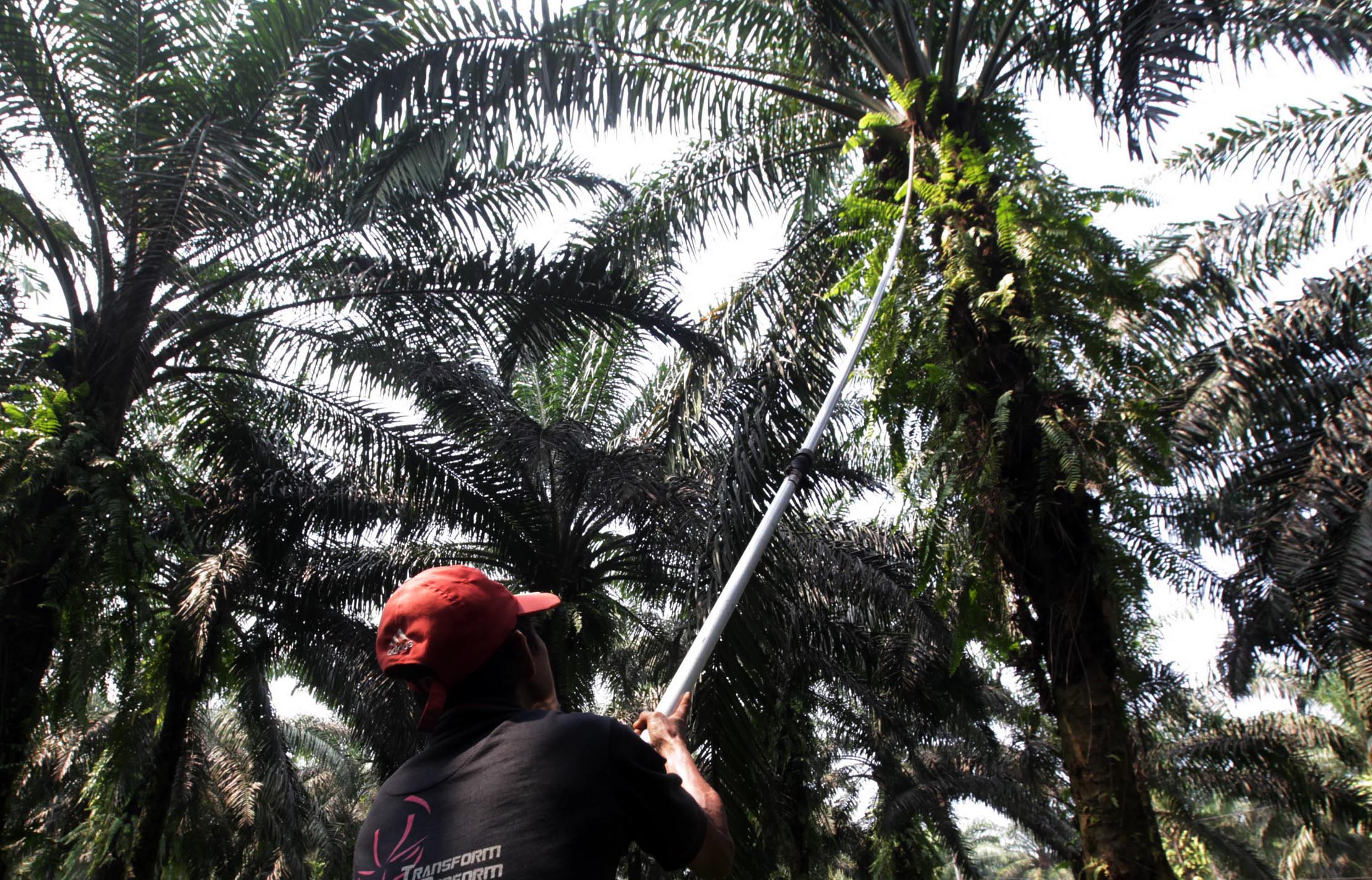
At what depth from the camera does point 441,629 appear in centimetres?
198

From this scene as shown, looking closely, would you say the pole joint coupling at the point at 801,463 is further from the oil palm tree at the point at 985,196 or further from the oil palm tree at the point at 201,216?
the oil palm tree at the point at 201,216

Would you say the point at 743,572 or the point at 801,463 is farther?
the point at 801,463

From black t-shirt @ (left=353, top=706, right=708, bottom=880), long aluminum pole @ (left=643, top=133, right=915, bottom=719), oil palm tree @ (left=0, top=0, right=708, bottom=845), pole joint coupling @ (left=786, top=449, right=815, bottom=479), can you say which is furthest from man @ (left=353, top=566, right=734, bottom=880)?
oil palm tree @ (left=0, top=0, right=708, bottom=845)

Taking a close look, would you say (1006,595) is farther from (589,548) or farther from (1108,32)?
(589,548)

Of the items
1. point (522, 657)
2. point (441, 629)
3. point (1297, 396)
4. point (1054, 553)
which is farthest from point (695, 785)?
point (1297, 396)

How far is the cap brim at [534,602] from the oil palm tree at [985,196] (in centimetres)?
257

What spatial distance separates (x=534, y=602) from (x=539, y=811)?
59cm

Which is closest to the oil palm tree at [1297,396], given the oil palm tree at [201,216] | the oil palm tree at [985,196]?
the oil palm tree at [985,196]

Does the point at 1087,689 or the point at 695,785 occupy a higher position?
the point at 1087,689

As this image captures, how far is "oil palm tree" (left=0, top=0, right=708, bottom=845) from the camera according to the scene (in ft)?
21.9

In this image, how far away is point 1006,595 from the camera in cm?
450

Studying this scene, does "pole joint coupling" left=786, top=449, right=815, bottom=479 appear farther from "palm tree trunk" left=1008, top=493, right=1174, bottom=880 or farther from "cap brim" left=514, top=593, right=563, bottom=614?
"palm tree trunk" left=1008, top=493, right=1174, bottom=880

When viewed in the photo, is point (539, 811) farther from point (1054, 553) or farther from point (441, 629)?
point (1054, 553)

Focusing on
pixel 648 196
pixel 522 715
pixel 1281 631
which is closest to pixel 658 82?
pixel 648 196
